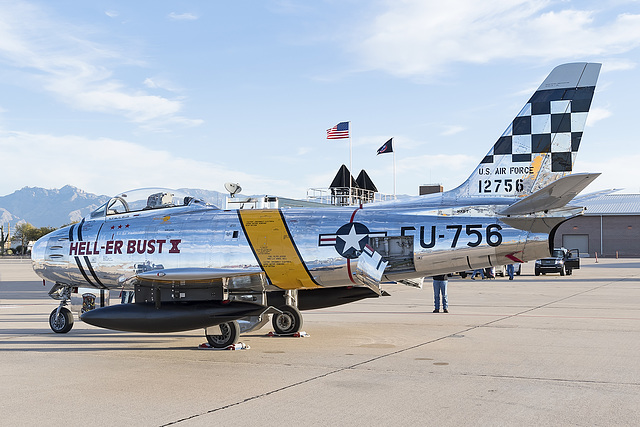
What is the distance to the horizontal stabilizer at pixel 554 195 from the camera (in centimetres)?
834

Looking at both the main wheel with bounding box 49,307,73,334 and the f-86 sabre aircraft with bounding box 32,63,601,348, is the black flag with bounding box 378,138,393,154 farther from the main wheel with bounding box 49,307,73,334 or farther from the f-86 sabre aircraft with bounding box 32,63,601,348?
the f-86 sabre aircraft with bounding box 32,63,601,348

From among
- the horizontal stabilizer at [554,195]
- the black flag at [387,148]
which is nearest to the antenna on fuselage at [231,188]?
the horizontal stabilizer at [554,195]

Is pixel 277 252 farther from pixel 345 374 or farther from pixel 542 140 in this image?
pixel 542 140

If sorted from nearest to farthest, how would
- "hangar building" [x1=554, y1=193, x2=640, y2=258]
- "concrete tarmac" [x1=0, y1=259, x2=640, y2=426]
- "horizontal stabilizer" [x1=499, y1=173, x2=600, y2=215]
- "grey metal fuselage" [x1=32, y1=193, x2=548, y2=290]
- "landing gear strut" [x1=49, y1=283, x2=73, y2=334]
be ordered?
"concrete tarmac" [x1=0, y1=259, x2=640, y2=426], "horizontal stabilizer" [x1=499, y1=173, x2=600, y2=215], "grey metal fuselage" [x1=32, y1=193, x2=548, y2=290], "landing gear strut" [x1=49, y1=283, x2=73, y2=334], "hangar building" [x1=554, y1=193, x2=640, y2=258]

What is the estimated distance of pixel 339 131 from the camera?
38281 mm

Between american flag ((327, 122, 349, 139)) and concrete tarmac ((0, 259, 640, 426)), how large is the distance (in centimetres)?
2330

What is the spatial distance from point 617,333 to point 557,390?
19.4ft

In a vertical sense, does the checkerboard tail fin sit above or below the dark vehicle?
above

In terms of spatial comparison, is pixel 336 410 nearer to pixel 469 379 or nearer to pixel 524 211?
pixel 469 379

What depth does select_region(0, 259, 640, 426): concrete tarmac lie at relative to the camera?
662cm

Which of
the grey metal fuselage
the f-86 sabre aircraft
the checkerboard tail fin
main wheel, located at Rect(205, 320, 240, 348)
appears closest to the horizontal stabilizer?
the f-86 sabre aircraft

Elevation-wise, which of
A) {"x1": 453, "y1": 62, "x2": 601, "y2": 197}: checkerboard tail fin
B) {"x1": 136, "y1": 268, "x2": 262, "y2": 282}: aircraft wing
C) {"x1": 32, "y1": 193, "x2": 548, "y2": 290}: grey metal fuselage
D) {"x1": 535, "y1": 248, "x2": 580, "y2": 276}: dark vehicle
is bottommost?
{"x1": 535, "y1": 248, "x2": 580, "y2": 276}: dark vehicle

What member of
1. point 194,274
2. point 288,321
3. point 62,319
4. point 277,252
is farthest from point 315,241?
point 62,319

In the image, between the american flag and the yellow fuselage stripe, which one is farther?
the american flag
